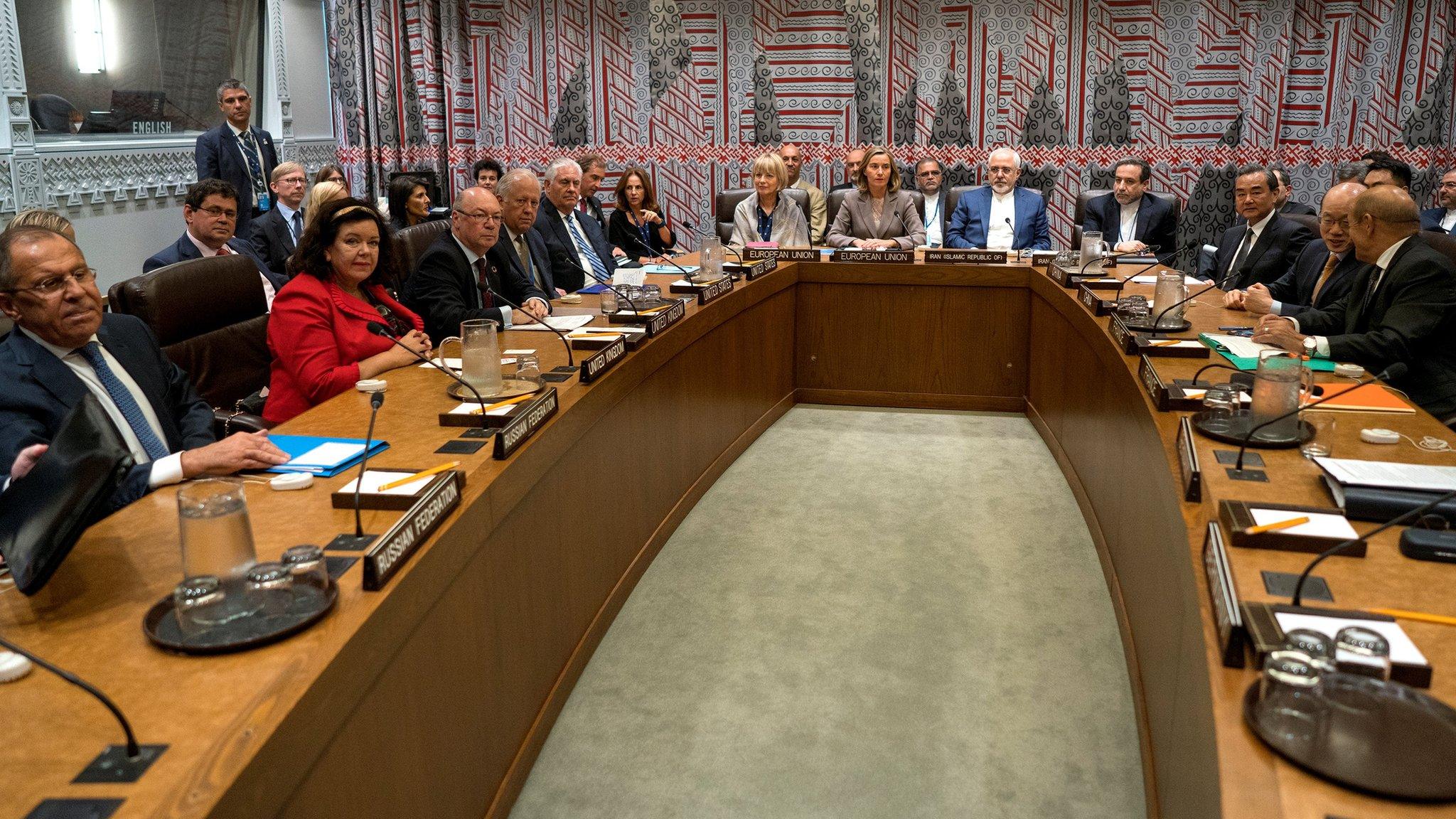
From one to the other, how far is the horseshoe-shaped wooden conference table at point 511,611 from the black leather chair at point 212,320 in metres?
0.72

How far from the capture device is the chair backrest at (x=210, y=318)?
2.78 metres

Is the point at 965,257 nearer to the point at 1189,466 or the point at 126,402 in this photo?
the point at 1189,466

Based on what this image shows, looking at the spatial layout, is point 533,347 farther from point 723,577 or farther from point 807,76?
point 807,76

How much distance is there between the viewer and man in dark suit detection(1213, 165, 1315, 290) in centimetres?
424

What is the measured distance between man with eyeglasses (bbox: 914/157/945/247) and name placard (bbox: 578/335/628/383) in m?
3.39

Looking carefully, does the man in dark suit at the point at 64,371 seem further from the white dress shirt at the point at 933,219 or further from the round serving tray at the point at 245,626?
the white dress shirt at the point at 933,219

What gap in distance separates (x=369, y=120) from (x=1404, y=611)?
716 cm

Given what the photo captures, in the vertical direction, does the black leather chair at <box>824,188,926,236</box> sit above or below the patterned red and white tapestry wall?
below

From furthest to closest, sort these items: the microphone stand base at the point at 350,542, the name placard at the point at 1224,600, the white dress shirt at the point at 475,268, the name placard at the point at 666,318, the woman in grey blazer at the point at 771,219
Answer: the woman in grey blazer at the point at 771,219 → the white dress shirt at the point at 475,268 → the name placard at the point at 666,318 → the microphone stand base at the point at 350,542 → the name placard at the point at 1224,600

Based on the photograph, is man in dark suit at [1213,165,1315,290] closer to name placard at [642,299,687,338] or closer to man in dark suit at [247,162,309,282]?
name placard at [642,299,687,338]

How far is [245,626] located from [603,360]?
4.62 feet

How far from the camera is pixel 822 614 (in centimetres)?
293

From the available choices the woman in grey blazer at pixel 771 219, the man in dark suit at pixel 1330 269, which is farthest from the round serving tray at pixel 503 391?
the woman in grey blazer at pixel 771 219

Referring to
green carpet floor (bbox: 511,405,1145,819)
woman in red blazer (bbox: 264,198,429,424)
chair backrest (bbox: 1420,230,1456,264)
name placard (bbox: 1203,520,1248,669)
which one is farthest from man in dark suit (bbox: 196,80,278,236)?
name placard (bbox: 1203,520,1248,669)
